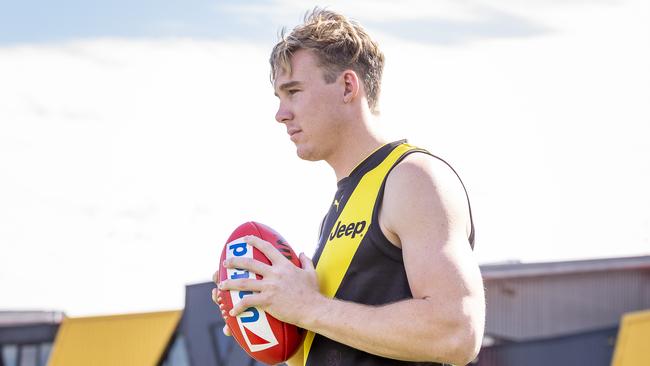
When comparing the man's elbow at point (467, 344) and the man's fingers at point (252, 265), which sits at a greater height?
the man's fingers at point (252, 265)

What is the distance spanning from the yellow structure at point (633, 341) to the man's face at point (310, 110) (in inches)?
627

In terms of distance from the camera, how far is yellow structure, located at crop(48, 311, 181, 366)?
21.5m

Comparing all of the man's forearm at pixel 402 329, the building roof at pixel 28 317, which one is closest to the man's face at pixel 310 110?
the man's forearm at pixel 402 329

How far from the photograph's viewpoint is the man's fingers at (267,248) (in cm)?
366

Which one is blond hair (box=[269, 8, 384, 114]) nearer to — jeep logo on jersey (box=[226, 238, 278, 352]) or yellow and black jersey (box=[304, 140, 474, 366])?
yellow and black jersey (box=[304, 140, 474, 366])

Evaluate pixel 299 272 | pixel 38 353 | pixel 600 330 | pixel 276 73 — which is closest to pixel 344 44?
pixel 276 73

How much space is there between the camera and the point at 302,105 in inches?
149

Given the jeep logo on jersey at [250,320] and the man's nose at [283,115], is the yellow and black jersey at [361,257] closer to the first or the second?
the jeep logo on jersey at [250,320]

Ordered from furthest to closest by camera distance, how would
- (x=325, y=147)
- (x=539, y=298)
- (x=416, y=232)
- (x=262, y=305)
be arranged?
(x=539, y=298), (x=325, y=147), (x=262, y=305), (x=416, y=232)

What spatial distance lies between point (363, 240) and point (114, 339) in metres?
19.9

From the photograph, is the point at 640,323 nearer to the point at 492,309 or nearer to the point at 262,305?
the point at 492,309

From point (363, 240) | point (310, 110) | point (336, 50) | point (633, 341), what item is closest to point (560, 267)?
point (633, 341)

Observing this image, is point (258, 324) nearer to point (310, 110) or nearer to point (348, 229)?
point (348, 229)

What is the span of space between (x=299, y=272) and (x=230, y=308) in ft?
1.30
